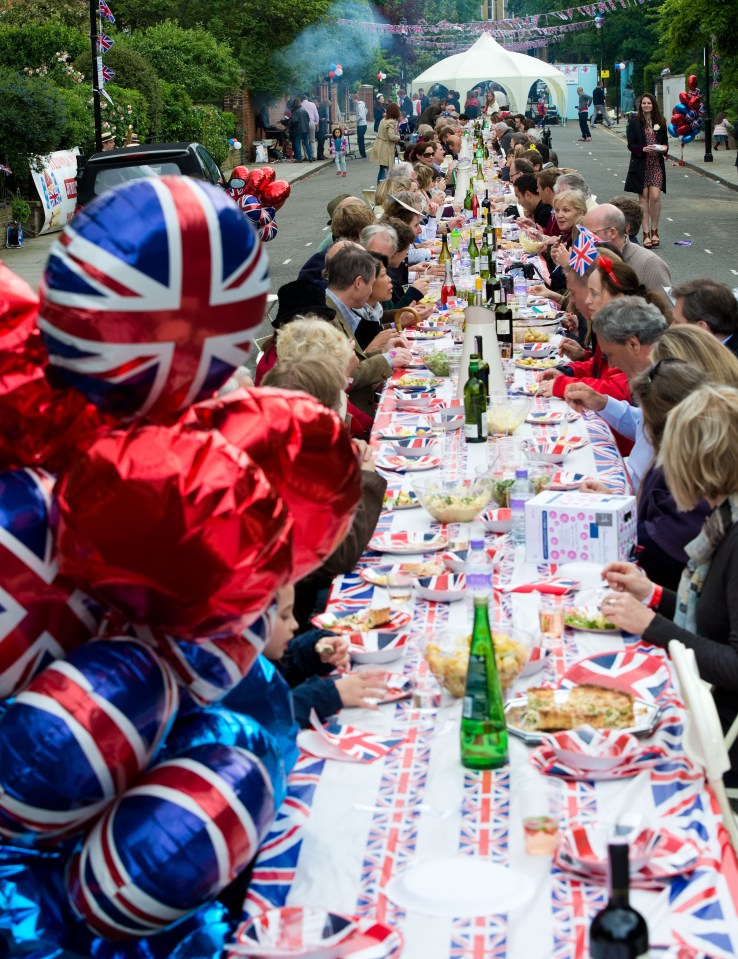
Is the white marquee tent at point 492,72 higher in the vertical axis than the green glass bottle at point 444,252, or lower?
higher

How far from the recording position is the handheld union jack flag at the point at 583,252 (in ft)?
21.6

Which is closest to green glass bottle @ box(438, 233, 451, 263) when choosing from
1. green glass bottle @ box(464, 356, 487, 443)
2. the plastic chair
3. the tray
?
green glass bottle @ box(464, 356, 487, 443)

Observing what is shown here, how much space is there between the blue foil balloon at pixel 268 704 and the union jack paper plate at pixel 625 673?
2.42 ft

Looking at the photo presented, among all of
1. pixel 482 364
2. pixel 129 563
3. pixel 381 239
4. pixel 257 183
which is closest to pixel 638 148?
pixel 257 183

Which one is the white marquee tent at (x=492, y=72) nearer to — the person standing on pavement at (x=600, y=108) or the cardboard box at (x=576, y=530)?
the person standing on pavement at (x=600, y=108)

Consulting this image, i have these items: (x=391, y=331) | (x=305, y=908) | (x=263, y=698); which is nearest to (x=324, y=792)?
(x=263, y=698)

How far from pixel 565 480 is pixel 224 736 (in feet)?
8.55

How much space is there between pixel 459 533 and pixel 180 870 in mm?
2396

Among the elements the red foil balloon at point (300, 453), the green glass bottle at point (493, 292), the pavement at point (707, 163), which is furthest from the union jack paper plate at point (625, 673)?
the pavement at point (707, 163)

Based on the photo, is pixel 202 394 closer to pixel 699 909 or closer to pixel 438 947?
pixel 438 947

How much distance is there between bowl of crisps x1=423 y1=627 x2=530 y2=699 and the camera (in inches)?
111

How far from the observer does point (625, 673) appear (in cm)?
303

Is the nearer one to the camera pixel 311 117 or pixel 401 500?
pixel 401 500

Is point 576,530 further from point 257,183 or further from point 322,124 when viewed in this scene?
point 322,124
